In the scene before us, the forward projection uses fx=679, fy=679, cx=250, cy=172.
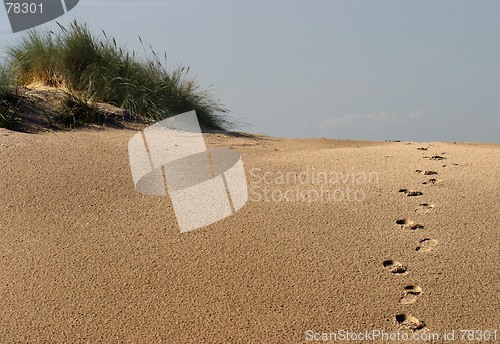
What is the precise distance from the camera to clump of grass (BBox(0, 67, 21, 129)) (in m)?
5.89

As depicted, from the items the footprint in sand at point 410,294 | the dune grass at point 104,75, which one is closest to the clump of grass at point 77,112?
the dune grass at point 104,75

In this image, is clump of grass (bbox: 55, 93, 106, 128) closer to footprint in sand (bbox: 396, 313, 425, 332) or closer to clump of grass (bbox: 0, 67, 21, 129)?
clump of grass (bbox: 0, 67, 21, 129)

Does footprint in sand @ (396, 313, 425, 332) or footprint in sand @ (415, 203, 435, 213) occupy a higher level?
footprint in sand @ (415, 203, 435, 213)

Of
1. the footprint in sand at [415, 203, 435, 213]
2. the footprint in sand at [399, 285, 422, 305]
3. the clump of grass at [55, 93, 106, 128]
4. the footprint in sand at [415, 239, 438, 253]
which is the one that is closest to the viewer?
the footprint in sand at [399, 285, 422, 305]

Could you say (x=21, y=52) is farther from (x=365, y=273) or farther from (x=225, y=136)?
(x=365, y=273)

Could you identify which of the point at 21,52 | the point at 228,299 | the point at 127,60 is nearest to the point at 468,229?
the point at 228,299

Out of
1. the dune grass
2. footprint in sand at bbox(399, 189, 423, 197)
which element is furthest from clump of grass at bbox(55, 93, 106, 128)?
footprint in sand at bbox(399, 189, 423, 197)

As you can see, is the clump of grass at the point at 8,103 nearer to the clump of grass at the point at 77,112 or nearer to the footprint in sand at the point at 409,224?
the clump of grass at the point at 77,112

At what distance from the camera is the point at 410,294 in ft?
10.7

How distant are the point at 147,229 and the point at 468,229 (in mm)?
1827
